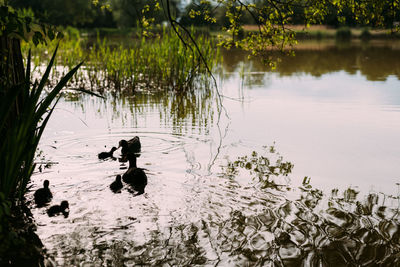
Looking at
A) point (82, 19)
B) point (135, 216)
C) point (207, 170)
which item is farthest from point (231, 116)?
point (82, 19)

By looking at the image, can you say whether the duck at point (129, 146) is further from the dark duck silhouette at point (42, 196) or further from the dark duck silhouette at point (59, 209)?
the dark duck silhouette at point (59, 209)

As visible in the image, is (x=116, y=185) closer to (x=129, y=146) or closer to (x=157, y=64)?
(x=129, y=146)

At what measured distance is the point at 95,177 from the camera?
18.6 feet

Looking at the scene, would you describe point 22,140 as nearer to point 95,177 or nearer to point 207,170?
point 95,177

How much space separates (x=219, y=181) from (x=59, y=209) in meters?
1.93

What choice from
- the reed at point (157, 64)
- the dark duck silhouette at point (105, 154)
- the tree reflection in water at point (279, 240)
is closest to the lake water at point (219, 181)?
the tree reflection in water at point (279, 240)

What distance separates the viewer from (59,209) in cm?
454

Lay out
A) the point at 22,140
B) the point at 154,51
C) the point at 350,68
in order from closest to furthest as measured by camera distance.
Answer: the point at 22,140 → the point at 154,51 → the point at 350,68

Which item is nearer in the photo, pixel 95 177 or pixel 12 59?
pixel 12 59

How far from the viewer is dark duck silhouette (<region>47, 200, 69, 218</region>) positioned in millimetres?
4520

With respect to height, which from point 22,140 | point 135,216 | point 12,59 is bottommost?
point 135,216

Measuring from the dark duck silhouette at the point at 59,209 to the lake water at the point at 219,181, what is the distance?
11cm

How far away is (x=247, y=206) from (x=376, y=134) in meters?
4.07

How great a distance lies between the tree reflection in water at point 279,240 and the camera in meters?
3.69
